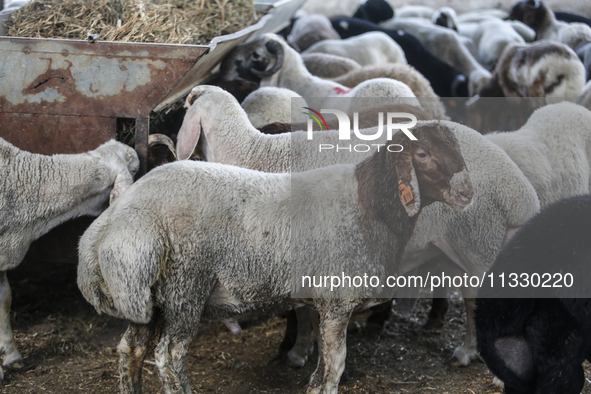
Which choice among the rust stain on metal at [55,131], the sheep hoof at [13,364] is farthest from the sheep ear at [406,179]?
the sheep hoof at [13,364]

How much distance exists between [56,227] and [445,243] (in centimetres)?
227

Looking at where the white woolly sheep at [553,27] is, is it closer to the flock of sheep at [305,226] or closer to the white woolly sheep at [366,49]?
the white woolly sheep at [366,49]

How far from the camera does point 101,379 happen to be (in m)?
3.17

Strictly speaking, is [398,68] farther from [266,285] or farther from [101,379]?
[101,379]

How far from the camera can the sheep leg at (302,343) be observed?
135 inches

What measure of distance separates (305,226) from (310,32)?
20.3ft

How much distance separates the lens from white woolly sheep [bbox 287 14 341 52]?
8023 mm

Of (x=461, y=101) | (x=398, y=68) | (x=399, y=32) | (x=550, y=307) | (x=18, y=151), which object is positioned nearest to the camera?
(x=550, y=307)

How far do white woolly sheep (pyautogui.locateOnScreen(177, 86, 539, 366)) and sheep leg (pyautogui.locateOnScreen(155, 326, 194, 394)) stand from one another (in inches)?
43.7

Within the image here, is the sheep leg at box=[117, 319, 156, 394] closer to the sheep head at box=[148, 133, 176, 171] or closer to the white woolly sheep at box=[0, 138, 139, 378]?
the white woolly sheep at box=[0, 138, 139, 378]

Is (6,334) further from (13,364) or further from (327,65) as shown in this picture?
(327,65)

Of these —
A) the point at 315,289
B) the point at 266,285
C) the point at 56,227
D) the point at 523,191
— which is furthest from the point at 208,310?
the point at 523,191

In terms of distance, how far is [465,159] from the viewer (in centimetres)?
303

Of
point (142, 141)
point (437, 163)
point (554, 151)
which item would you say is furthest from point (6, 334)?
point (554, 151)
